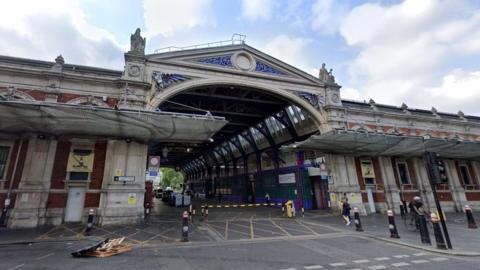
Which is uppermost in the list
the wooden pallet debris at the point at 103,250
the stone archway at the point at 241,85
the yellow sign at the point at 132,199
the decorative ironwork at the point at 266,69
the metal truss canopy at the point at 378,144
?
the decorative ironwork at the point at 266,69

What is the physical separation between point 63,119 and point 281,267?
41.7 ft

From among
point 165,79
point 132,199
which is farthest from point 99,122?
point 165,79

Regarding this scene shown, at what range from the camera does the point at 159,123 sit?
43.1ft

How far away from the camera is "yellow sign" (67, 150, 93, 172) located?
48.8ft

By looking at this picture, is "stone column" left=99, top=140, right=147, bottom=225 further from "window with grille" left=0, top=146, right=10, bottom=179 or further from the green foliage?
the green foliage

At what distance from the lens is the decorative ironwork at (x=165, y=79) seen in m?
17.4

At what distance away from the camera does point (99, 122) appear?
498 inches

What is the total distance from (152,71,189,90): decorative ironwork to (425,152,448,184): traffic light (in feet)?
52.9

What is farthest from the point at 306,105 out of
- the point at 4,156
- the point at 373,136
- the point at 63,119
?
the point at 4,156

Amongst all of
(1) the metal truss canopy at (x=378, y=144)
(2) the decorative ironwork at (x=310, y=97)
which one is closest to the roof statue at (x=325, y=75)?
(2) the decorative ironwork at (x=310, y=97)

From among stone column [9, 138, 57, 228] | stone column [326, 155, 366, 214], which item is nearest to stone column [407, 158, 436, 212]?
stone column [326, 155, 366, 214]

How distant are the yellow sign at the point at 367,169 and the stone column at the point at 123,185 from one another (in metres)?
19.5

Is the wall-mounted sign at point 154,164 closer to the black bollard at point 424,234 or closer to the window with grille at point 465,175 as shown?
the black bollard at point 424,234

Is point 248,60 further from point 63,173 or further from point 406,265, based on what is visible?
point 406,265
